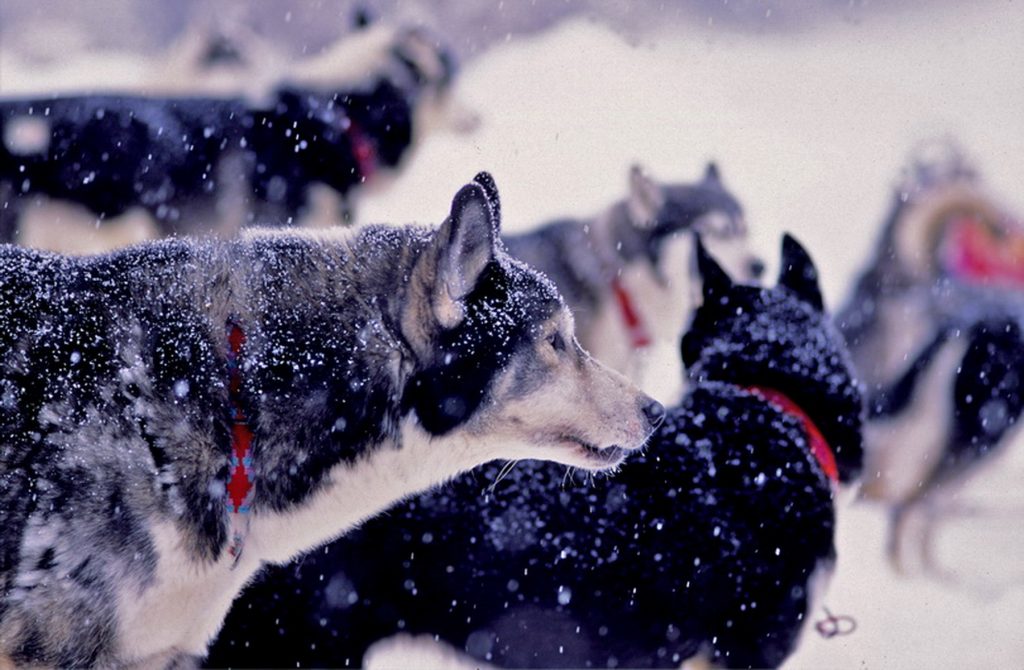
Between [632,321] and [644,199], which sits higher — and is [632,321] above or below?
below

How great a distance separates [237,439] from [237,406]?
Answer: 71 mm

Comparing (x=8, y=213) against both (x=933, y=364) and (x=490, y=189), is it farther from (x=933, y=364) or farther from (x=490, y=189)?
(x=933, y=364)

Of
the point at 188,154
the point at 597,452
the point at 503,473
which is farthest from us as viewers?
the point at 188,154

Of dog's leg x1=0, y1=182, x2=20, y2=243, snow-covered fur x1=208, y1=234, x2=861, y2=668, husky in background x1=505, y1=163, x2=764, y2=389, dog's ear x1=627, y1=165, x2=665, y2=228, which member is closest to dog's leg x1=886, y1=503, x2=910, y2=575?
husky in background x1=505, y1=163, x2=764, y2=389

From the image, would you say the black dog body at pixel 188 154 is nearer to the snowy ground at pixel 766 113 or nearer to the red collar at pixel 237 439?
the snowy ground at pixel 766 113

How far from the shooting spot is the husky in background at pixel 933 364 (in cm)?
397

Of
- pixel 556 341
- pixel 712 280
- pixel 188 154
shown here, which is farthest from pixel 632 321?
pixel 556 341

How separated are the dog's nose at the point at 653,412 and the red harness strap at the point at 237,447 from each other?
3.08ft

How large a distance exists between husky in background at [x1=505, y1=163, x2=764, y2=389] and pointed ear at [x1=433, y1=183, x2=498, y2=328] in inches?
109

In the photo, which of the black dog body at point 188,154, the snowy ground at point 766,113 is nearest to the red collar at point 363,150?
the black dog body at point 188,154

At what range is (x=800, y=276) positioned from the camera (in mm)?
2957

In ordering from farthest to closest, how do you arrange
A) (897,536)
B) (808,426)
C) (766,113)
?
(766,113) < (897,536) < (808,426)

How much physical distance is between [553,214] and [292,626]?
12.5 feet

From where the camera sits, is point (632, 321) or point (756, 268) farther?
point (756, 268)
